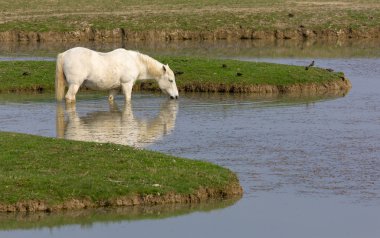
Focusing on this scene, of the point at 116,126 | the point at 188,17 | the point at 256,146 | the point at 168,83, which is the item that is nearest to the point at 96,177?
the point at 256,146

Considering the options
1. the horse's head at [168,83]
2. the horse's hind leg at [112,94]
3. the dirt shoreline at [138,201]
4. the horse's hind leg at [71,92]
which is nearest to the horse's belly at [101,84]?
the horse's hind leg at [112,94]

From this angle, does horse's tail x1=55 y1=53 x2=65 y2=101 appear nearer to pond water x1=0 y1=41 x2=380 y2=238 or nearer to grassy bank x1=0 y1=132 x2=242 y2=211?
pond water x1=0 y1=41 x2=380 y2=238

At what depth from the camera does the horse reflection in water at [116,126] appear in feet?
83.6

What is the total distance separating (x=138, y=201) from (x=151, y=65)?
1347 centimetres

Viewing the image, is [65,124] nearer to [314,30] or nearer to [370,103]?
[370,103]

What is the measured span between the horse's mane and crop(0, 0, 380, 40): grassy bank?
2403 cm

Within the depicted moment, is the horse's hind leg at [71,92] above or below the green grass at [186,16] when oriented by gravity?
above

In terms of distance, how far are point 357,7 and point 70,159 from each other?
158ft

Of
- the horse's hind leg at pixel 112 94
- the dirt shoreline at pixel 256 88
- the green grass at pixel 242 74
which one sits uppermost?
the horse's hind leg at pixel 112 94

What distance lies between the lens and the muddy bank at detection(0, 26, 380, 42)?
54688mm

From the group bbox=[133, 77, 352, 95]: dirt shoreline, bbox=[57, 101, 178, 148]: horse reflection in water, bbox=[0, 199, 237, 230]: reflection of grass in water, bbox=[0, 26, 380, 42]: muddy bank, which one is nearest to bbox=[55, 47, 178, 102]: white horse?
bbox=[57, 101, 178, 148]: horse reflection in water

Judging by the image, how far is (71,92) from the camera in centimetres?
3011

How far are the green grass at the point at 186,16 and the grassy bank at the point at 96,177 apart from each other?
34.6 metres

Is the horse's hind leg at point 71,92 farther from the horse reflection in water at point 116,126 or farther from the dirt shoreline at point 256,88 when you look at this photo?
the dirt shoreline at point 256,88
